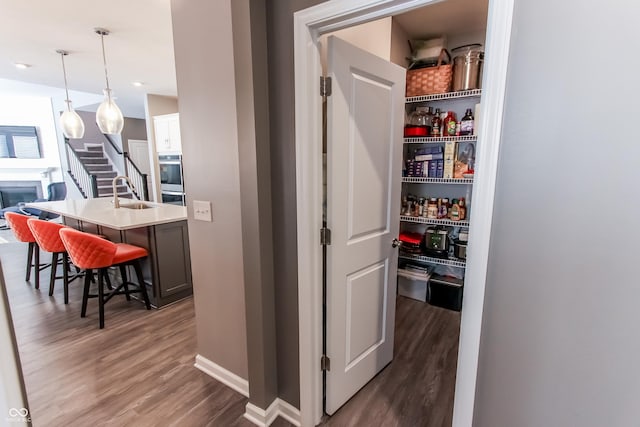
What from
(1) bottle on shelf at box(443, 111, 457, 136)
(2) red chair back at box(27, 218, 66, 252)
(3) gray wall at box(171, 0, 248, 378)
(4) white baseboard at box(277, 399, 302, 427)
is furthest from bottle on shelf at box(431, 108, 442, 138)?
(2) red chair back at box(27, 218, 66, 252)

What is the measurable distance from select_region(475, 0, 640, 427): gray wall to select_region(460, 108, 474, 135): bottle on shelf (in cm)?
184

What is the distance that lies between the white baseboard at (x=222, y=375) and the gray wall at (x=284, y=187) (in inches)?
13.0

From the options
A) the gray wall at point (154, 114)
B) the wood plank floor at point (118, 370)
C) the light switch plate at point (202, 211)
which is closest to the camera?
the wood plank floor at point (118, 370)

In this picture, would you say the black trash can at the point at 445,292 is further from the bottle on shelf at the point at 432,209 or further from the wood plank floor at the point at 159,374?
the bottle on shelf at the point at 432,209

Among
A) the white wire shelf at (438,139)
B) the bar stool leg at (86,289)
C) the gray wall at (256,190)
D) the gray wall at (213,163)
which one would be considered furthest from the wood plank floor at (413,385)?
the bar stool leg at (86,289)

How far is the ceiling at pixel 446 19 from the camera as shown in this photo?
2278 millimetres

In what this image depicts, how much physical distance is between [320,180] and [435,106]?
207 cm

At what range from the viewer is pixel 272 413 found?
5.52 ft

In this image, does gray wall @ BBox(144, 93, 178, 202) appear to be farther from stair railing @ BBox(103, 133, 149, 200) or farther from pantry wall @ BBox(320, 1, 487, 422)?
pantry wall @ BBox(320, 1, 487, 422)

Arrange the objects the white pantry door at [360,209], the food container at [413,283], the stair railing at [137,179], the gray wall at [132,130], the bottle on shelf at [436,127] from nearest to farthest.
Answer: the white pantry door at [360,209] < the bottle on shelf at [436,127] < the food container at [413,283] < the stair railing at [137,179] < the gray wall at [132,130]

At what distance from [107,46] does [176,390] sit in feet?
11.9

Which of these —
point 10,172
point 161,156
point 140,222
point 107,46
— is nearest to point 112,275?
point 140,222

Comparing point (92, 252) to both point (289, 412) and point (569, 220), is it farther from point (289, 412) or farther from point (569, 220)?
point (569, 220)

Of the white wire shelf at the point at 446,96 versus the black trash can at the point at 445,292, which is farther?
the black trash can at the point at 445,292
